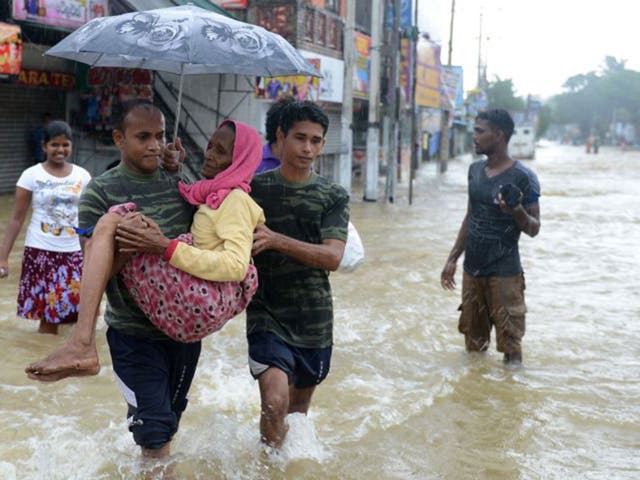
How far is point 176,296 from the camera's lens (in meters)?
3.00

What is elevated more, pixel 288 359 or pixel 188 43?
pixel 188 43

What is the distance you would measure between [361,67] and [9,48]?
11499mm

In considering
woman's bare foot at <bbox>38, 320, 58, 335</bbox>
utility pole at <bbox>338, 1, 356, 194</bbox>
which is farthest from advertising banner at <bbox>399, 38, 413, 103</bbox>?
woman's bare foot at <bbox>38, 320, 58, 335</bbox>

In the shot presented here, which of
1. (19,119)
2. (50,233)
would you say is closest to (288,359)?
(50,233)

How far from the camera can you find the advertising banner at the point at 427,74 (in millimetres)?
26625

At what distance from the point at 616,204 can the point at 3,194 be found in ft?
49.1

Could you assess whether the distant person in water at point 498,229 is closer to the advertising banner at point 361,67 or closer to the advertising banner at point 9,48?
the advertising banner at point 9,48

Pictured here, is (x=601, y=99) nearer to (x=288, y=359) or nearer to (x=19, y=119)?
(x=19, y=119)

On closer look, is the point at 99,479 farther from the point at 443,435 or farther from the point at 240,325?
the point at 240,325

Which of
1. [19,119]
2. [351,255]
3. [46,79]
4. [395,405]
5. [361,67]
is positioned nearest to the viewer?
[351,255]

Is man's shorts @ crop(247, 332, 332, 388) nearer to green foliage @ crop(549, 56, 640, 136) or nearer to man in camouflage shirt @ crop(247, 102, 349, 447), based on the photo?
man in camouflage shirt @ crop(247, 102, 349, 447)

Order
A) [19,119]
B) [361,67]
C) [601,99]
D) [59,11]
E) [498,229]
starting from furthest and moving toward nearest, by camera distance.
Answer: [601,99] < [361,67] < [19,119] < [59,11] < [498,229]

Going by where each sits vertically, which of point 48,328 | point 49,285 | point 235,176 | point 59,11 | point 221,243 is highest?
point 59,11

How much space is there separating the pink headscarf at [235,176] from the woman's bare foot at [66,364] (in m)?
0.70
